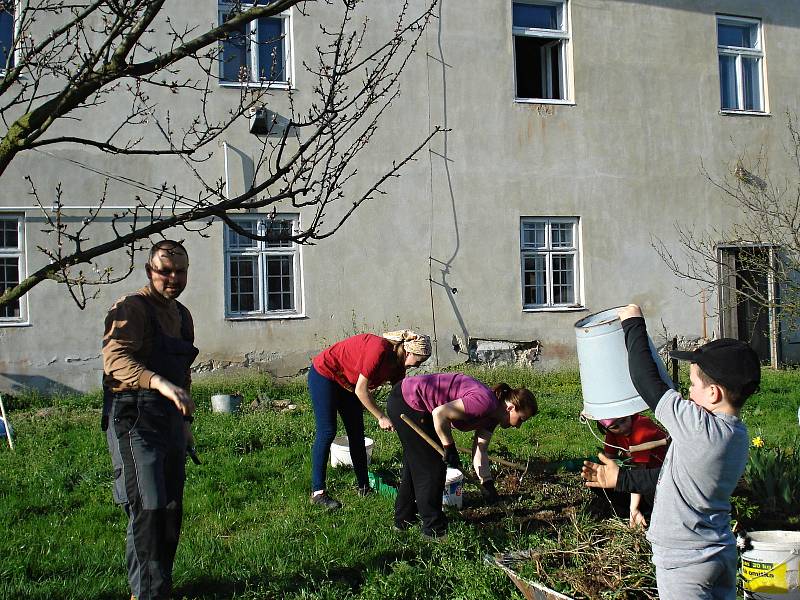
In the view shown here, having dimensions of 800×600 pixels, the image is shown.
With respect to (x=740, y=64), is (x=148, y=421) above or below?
below

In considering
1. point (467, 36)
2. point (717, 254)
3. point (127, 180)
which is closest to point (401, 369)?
point (127, 180)

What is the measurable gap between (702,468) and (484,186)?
9.65 m

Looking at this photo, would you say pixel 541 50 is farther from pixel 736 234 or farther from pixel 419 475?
pixel 419 475

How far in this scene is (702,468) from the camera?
2824 mm

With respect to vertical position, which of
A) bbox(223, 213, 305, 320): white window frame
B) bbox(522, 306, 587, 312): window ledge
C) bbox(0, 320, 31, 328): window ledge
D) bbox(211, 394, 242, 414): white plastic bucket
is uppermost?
bbox(223, 213, 305, 320): white window frame

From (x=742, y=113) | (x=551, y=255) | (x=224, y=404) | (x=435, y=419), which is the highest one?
(x=742, y=113)

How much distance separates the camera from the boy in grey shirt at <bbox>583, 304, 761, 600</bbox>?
2812 millimetres

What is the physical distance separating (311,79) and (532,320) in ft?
16.0

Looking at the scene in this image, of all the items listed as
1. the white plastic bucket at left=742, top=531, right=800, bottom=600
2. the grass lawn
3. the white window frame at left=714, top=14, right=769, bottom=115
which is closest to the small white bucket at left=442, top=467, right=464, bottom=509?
the grass lawn

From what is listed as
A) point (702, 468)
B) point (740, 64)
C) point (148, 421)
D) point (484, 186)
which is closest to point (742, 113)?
point (740, 64)

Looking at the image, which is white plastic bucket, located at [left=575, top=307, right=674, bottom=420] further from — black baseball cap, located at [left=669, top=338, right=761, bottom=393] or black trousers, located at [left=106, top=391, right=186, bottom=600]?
black trousers, located at [left=106, top=391, right=186, bottom=600]

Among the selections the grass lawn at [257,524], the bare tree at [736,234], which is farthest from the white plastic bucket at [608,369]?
the bare tree at [736,234]

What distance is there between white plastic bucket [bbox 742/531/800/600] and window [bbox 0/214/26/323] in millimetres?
9486

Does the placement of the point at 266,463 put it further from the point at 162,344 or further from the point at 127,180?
the point at 127,180
